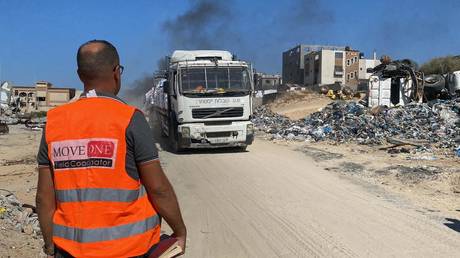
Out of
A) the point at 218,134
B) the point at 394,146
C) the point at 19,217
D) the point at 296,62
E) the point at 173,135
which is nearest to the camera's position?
the point at 19,217

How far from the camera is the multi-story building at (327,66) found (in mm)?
97625

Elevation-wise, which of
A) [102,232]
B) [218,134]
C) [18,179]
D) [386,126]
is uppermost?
[102,232]

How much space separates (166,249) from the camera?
268 centimetres

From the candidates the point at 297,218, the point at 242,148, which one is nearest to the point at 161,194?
the point at 297,218

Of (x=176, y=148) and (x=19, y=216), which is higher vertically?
(x=19, y=216)

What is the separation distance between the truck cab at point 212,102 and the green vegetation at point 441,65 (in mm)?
49643

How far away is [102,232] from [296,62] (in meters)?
112

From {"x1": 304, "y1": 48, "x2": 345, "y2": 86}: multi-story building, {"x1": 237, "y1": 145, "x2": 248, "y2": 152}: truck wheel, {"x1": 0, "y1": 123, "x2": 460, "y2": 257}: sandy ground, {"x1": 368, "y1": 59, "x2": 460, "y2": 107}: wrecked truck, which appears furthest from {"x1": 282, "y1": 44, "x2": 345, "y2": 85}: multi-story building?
{"x1": 0, "y1": 123, "x2": 460, "y2": 257}: sandy ground

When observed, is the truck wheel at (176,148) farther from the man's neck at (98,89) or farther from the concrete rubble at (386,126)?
the man's neck at (98,89)

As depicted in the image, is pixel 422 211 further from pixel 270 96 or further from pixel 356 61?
pixel 356 61

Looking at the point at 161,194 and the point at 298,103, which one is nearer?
the point at 161,194

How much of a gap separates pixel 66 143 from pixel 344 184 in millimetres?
9483

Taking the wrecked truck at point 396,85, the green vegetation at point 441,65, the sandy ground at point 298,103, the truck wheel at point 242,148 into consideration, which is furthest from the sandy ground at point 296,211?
the green vegetation at point 441,65

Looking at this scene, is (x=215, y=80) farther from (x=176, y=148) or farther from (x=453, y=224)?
(x=453, y=224)
